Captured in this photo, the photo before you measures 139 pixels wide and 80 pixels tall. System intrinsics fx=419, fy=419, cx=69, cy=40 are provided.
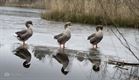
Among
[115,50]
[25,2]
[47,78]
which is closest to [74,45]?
[115,50]

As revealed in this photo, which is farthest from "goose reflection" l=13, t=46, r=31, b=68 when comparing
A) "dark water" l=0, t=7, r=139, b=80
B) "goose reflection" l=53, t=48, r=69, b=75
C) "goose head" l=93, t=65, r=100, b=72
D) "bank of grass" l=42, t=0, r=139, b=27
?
"bank of grass" l=42, t=0, r=139, b=27

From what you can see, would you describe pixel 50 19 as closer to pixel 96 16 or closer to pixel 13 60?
pixel 96 16

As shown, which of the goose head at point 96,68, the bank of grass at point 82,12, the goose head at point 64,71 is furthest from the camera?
the bank of grass at point 82,12

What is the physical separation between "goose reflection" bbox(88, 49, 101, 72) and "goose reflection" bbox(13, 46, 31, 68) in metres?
1.54

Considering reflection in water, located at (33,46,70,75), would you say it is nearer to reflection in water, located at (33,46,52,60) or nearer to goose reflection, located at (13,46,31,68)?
reflection in water, located at (33,46,52,60)

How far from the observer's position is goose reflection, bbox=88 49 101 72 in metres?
9.72

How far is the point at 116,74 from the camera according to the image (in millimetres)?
8984

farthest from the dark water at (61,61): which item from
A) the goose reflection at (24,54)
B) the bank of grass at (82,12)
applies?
the bank of grass at (82,12)

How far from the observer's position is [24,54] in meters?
10.8

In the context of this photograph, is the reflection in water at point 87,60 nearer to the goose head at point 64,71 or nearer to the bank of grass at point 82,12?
the goose head at point 64,71

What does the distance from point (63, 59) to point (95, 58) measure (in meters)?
0.93

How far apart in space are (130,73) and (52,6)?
14471 mm

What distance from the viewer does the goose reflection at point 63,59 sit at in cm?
922

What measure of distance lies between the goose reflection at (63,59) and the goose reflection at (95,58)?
0.64 metres
